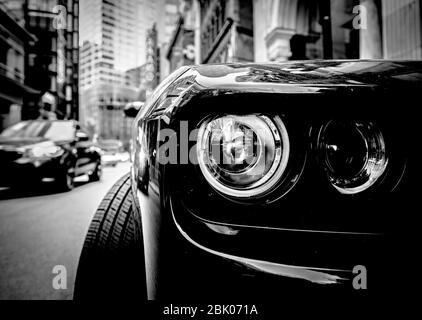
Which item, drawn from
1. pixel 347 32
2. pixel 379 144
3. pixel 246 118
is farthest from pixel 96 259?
pixel 347 32

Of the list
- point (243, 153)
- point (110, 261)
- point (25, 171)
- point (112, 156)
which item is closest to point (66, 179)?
point (25, 171)

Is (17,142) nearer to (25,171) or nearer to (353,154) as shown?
(25,171)

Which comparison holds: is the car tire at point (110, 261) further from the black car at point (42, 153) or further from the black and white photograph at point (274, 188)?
the black car at point (42, 153)

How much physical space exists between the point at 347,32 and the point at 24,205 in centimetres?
814

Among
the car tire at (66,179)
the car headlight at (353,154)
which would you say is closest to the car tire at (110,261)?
the car headlight at (353,154)

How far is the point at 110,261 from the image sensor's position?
97 cm

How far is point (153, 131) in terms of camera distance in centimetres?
60

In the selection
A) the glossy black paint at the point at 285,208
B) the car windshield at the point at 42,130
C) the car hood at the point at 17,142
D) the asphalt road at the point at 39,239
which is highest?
the car windshield at the point at 42,130

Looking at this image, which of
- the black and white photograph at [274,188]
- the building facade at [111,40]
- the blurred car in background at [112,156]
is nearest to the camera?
the black and white photograph at [274,188]

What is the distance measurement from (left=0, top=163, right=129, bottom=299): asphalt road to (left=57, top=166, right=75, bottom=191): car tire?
29 centimetres

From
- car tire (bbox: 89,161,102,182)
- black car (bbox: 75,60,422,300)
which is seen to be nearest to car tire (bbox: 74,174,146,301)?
black car (bbox: 75,60,422,300)

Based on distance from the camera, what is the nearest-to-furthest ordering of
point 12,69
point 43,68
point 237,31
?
point 237,31 → point 12,69 → point 43,68

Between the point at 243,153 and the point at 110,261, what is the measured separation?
691 millimetres

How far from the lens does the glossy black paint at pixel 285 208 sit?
527mm
